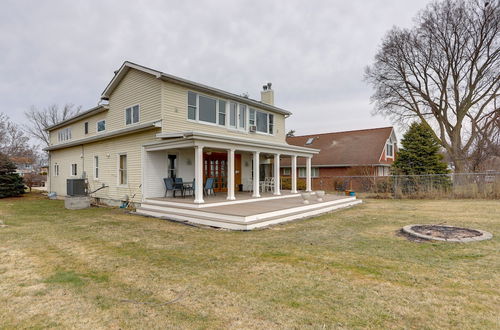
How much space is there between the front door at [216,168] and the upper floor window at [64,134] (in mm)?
→ 11260

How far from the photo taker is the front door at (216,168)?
13256mm

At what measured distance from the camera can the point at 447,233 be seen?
6500 millimetres

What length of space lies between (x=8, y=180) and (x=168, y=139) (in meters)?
14.4

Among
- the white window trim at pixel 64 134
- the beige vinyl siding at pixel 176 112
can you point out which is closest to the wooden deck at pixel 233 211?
the beige vinyl siding at pixel 176 112

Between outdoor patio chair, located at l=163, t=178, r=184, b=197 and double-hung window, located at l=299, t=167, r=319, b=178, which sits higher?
double-hung window, located at l=299, t=167, r=319, b=178

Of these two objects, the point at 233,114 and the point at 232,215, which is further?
the point at 233,114

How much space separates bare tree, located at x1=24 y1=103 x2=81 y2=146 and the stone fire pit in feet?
144

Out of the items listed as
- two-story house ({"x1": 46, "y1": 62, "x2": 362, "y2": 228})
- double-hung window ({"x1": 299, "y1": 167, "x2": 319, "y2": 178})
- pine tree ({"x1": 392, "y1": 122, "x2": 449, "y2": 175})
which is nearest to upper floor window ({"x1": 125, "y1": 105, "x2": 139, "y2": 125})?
two-story house ({"x1": 46, "y1": 62, "x2": 362, "y2": 228})

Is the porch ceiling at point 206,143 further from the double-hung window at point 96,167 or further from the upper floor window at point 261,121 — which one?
the double-hung window at point 96,167

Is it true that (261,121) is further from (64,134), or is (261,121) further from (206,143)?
(64,134)

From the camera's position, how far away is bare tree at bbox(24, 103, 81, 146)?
37.0 metres

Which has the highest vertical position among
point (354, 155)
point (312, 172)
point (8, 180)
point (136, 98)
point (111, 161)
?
point (136, 98)

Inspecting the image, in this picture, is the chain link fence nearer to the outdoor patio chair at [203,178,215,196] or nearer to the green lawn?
the outdoor patio chair at [203,178,215,196]

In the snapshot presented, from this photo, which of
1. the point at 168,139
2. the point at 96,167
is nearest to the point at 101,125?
the point at 96,167
